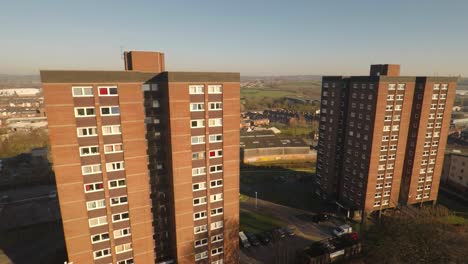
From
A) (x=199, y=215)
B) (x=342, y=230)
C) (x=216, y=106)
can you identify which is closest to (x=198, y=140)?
(x=216, y=106)

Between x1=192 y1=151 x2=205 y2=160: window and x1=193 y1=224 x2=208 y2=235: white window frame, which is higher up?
x1=192 y1=151 x2=205 y2=160: window

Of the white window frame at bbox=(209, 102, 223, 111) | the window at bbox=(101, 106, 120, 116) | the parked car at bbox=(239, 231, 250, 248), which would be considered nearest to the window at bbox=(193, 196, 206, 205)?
the white window frame at bbox=(209, 102, 223, 111)

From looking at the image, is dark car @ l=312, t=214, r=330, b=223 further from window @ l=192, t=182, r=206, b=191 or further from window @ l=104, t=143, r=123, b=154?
window @ l=104, t=143, r=123, b=154

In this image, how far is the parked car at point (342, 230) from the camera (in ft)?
185

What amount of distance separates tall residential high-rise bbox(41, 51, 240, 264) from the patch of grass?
17240 mm

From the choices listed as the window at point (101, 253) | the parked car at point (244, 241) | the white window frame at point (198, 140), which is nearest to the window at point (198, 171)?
the white window frame at point (198, 140)

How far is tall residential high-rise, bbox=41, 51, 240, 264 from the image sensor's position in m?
32.0

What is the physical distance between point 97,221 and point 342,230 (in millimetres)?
47595

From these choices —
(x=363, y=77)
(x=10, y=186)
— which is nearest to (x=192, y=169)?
(x=363, y=77)

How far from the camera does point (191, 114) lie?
3644 cm

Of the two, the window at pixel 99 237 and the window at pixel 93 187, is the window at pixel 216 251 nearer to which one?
the window at pixel 99 237

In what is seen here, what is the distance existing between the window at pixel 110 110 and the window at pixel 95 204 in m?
11.7

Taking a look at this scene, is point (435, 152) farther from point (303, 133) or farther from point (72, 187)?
point (303, 133)

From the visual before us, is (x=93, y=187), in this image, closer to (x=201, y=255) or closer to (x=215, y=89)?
(x=201, y=255)
